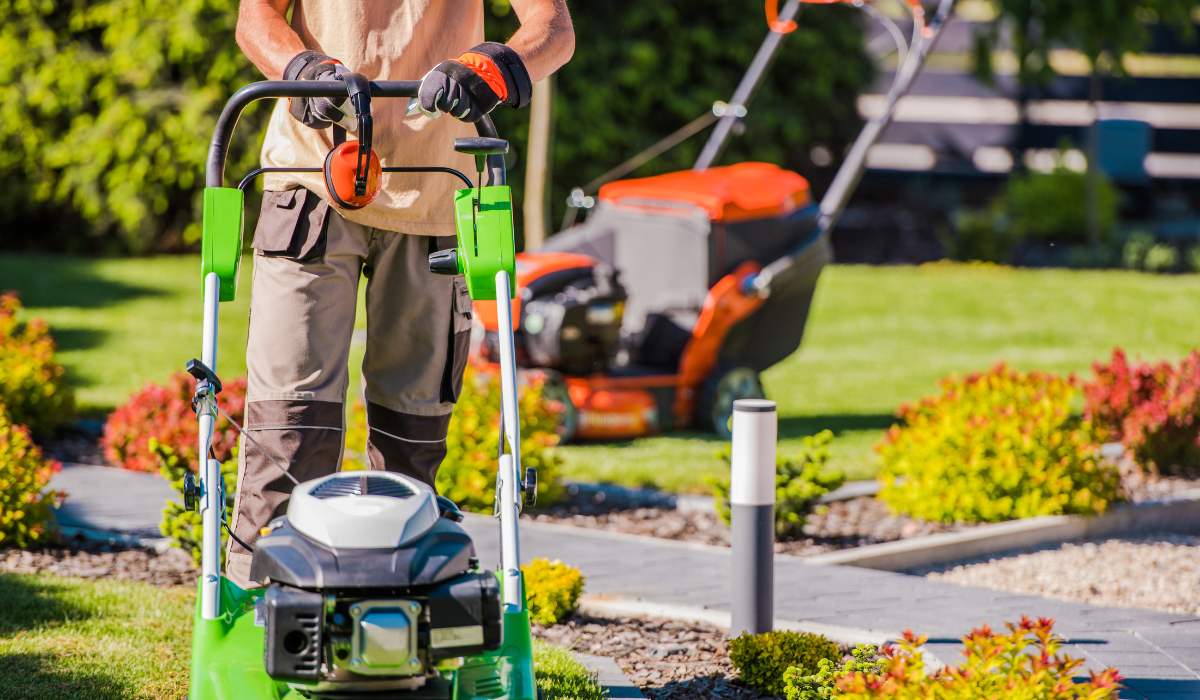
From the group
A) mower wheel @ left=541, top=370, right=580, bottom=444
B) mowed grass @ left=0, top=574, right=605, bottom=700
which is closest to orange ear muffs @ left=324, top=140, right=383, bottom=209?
mowed grass @ left=0, top=574, right=605, bottom=700

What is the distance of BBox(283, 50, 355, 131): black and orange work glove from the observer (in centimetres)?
306

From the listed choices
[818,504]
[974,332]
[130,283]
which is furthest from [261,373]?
[130,283]

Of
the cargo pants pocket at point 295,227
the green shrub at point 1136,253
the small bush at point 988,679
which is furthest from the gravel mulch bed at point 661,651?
the green shrub at point 1136,253

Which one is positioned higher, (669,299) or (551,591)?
(669,299)

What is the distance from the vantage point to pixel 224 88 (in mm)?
14914

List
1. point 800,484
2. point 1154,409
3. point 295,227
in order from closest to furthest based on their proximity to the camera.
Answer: point 295,227 < point 800,484 < point 1154,409

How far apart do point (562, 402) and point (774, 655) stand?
3.71 m

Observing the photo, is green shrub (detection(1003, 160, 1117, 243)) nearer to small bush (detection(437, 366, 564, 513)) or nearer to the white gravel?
the white gravel

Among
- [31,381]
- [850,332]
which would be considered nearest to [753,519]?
[31,381]

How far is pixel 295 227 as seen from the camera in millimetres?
3303

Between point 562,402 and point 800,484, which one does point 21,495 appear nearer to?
point 800,484

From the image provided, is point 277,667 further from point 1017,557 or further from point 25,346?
point 25,346

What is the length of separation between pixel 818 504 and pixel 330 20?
304 centimetres

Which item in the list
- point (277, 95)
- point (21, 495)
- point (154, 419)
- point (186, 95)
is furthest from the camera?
point (186, 95)
